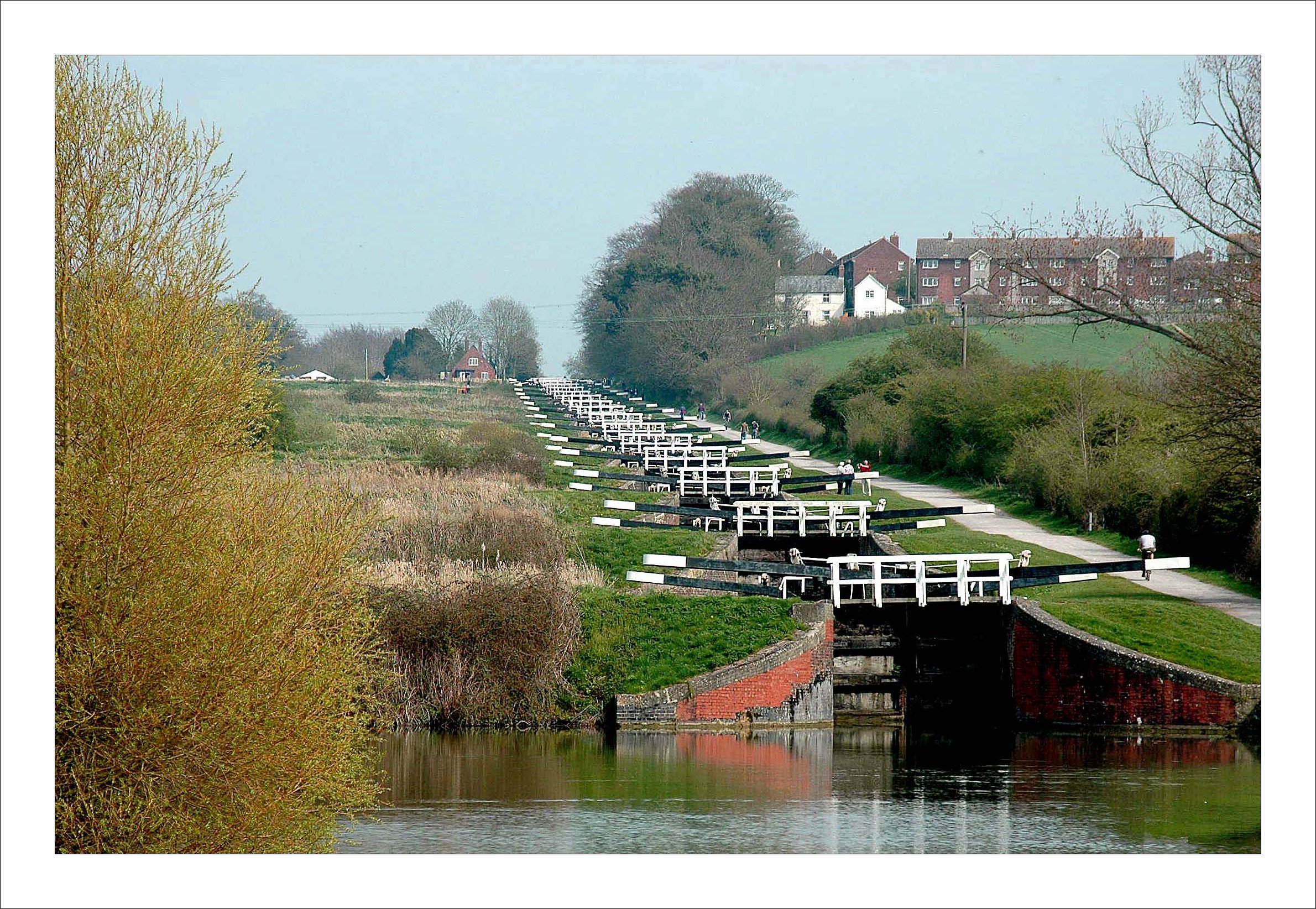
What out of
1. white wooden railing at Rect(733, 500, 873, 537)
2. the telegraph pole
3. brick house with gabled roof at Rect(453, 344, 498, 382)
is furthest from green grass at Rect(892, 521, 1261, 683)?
brick house with gabled roof at Rect(453, 344, 498, 382)

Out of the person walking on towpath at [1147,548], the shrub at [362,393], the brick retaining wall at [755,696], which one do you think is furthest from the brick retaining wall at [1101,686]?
the shrub at [362,393]

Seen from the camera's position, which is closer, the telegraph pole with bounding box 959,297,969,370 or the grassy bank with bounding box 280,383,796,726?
the grassy bank with bounding box 280,383,796,726

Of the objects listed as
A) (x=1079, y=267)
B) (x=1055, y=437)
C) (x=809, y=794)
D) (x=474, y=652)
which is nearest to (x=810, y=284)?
(x=1055, y=437)

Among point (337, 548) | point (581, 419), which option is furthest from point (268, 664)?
point (581, 419)

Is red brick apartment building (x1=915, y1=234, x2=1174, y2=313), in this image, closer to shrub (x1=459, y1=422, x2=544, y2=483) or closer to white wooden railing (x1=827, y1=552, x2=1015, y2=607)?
white wooden railing (x1=827, y1=552, x2=1015, y2=607)

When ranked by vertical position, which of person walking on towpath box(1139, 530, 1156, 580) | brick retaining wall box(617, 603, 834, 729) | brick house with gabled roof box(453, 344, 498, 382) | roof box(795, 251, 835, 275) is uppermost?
roof box(795, 251, 835, 275)

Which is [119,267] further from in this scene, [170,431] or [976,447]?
[976,447]
